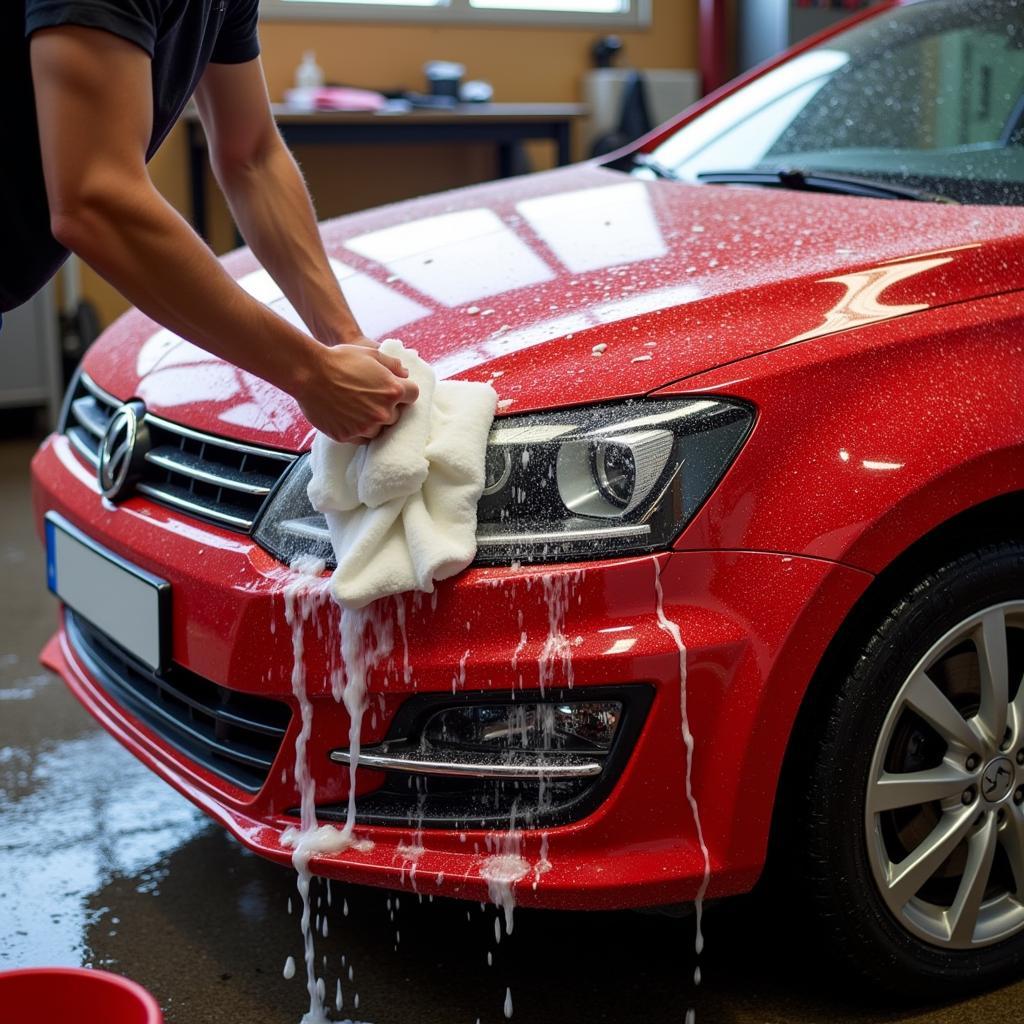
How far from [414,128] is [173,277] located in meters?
4.71

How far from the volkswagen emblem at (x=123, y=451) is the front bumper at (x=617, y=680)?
366 mm

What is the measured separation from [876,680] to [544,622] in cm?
37

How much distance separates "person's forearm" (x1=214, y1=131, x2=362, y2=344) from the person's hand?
0.33 meters

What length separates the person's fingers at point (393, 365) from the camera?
4.85 feet

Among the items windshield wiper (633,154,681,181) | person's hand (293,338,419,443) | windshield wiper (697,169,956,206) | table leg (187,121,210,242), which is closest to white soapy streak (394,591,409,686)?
person's hand (293,338,419,443)

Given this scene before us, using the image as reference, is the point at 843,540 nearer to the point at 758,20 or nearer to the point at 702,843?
the point at 702,843

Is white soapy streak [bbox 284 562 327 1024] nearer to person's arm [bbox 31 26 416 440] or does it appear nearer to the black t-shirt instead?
person's arm [bbox 31 26 416 440]

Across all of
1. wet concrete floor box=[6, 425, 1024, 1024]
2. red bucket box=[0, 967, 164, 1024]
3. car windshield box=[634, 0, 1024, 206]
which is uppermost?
car windshield box=[634, 0, 1024, 206]

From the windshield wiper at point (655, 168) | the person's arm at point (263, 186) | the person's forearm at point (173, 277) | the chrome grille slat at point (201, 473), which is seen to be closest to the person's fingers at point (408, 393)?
the person's forearm at point (173, 277)

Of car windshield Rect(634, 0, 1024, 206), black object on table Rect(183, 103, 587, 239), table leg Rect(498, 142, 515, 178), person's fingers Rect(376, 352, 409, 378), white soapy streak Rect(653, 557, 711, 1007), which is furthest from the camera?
table leg Rect(498, 142, 515, 178)

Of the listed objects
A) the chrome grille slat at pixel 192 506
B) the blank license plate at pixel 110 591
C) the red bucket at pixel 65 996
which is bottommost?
the red bucket at pixel 65 996

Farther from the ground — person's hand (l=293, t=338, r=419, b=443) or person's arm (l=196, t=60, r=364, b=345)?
person's arm (l=196, t=60, r=364, b=345)

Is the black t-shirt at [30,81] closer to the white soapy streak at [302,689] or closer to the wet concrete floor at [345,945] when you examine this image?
the white soapy streak at [302,689]

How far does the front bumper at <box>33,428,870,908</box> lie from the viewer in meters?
1.38
